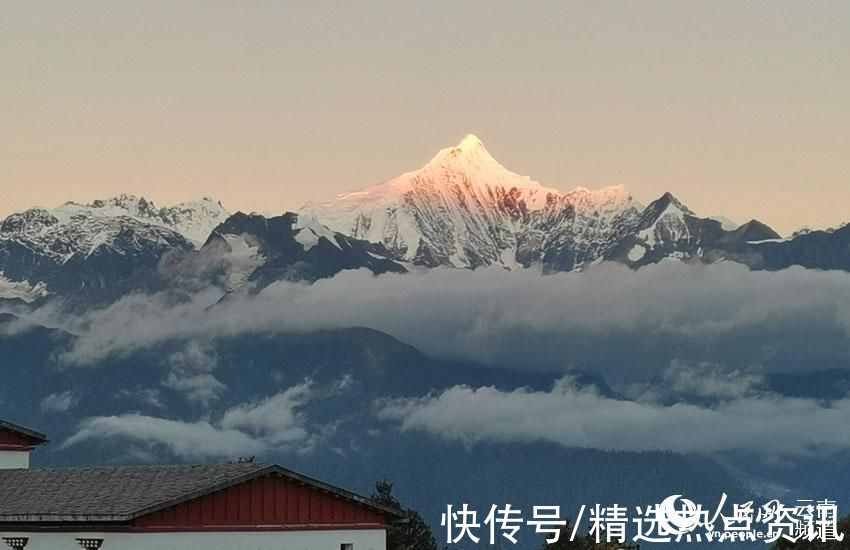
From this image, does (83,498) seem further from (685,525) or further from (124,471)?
(685,525)

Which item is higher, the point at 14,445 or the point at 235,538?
the point at 14,445

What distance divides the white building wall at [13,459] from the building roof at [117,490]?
8449mm

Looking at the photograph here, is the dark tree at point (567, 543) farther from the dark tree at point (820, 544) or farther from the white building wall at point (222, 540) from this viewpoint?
the white building wall at point (222, 540)

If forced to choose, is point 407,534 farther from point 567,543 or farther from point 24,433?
point 24,433

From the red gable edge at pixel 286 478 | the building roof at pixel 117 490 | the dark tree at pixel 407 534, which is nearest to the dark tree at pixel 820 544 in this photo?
the dark tree at pixel 407 534

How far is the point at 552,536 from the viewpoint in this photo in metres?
152

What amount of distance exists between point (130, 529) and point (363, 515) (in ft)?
34.2

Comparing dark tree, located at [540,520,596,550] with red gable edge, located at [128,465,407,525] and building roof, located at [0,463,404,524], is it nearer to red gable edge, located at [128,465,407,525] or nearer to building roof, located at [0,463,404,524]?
red gable edge, located at [128,465,407,525]

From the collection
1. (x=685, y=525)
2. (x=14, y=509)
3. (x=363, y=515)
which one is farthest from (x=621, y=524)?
(x=14, y=509)

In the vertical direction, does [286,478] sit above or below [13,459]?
below

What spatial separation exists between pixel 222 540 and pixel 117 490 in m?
4.12

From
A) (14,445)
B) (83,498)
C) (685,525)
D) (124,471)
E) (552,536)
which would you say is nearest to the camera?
(83,498)

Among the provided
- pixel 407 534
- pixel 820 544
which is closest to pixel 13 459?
pixel 407 534

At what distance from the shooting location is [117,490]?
5966 cm
